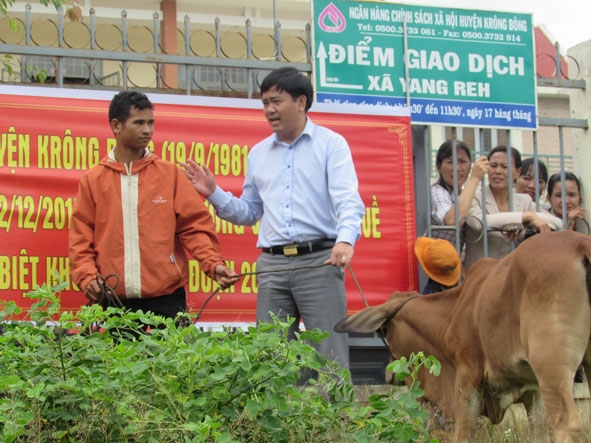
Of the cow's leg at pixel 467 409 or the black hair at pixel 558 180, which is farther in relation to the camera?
the black hair at pixel 558 180

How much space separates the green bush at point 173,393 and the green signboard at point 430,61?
11.3 ft

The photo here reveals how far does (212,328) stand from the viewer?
21.5 feet

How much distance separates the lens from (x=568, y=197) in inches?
307

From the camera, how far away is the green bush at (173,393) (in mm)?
3621

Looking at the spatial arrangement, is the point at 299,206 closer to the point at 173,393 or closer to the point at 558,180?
the point at 173,393

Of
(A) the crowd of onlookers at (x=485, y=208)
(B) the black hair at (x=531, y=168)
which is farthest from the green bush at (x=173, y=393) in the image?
(B) the black hair at (x=531, y=168)

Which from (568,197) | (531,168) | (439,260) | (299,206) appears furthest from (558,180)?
(299,206)

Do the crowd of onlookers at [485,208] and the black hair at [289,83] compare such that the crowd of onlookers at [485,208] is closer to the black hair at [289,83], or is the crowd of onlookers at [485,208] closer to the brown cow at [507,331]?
the brown cow at [507,331]

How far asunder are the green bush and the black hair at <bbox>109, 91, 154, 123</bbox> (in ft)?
6.24

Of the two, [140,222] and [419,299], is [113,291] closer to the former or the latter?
[140,222]

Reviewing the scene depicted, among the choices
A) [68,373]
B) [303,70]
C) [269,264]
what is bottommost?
[68,373]

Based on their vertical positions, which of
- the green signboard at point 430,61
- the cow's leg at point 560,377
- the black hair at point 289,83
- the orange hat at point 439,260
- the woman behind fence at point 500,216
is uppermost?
the green signboard at point 430,61

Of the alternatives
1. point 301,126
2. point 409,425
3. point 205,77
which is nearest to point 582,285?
point 409,425

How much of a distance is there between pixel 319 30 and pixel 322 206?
1854mm
